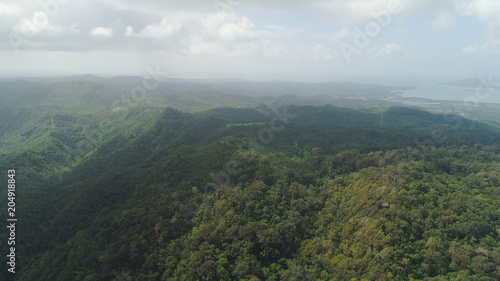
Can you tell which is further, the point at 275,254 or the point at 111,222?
the point at 111,222

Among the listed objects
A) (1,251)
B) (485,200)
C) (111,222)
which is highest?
(485,200)

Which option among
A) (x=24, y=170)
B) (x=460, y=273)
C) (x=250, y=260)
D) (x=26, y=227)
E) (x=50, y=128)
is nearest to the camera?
(x=460, y=273)

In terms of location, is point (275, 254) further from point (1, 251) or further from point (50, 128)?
point (50, 128)

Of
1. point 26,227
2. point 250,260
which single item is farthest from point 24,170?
→ point 250,260
